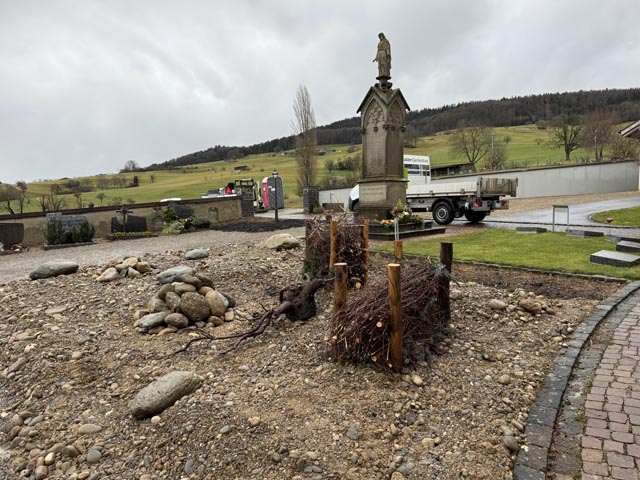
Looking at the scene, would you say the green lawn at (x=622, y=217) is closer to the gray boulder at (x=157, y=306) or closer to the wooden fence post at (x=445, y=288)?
the wooden fence post at (x=445, y=288)

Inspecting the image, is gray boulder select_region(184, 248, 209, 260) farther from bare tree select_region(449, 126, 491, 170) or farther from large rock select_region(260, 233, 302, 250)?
bare tree select_region(449, 126, 491, 170)

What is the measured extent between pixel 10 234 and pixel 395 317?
14.0 meters

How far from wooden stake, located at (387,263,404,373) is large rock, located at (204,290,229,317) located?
223 cm

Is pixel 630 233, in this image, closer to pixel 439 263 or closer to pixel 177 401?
pixel 439 263

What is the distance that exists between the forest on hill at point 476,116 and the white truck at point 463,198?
193 ft

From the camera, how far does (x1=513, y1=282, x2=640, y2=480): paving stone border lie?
2098mm

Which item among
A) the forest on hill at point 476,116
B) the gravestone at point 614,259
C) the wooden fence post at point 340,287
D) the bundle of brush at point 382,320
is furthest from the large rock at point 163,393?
the forest on hill at point 476,116

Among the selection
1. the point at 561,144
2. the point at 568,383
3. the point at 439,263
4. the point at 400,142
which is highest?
the point at 561,144

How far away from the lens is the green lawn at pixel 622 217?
12250mm

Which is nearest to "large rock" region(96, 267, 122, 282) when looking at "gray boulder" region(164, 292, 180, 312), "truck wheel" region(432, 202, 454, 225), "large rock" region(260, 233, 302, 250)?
"gray boulder" region(164, 292, 180, 312)

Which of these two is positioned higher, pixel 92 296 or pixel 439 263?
pixel 439 263

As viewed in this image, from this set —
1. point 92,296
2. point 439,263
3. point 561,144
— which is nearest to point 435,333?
point 439,263

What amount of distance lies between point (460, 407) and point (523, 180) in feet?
104

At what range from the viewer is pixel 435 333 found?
11.6ft
